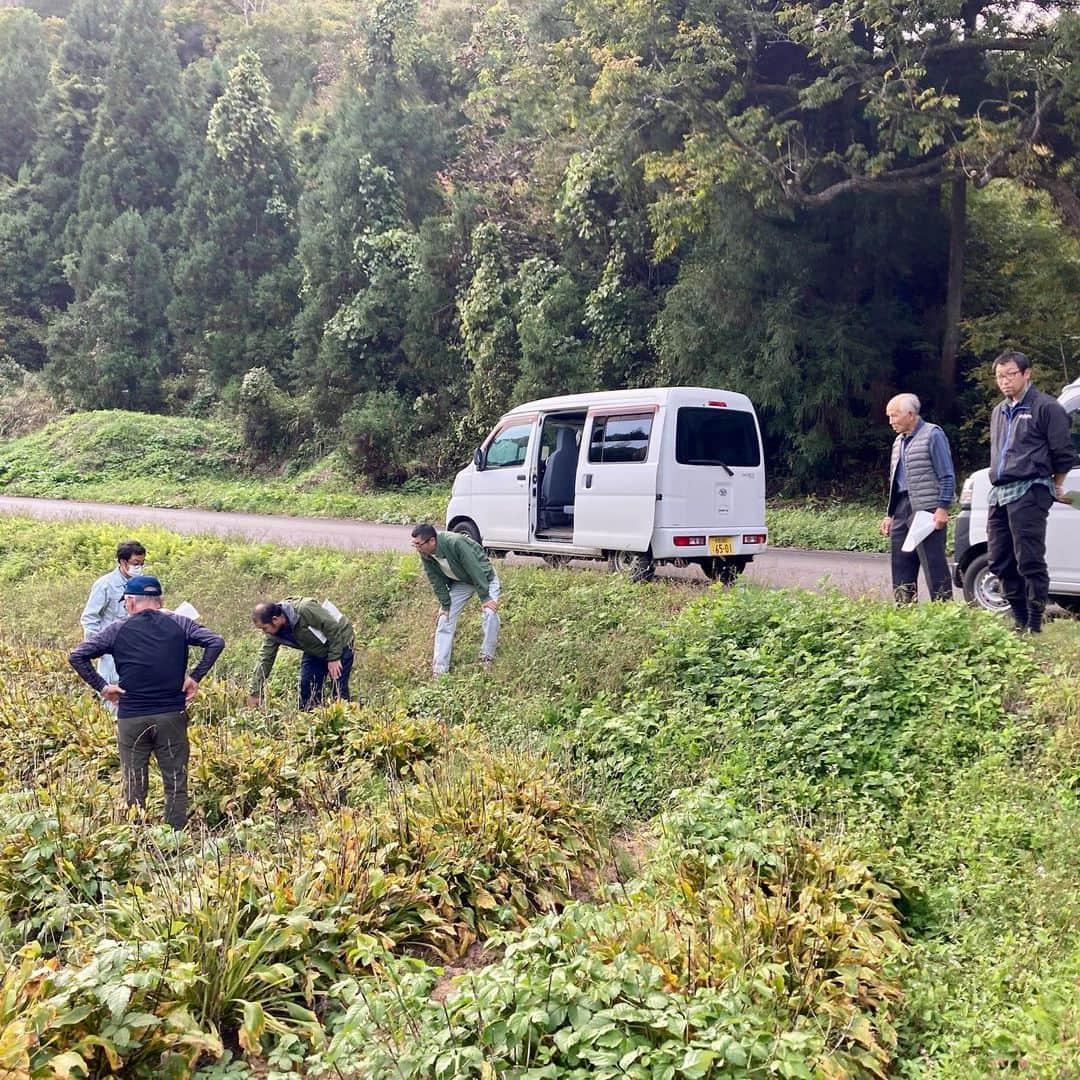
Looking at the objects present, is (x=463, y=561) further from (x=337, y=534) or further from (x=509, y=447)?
(x=337, y=534)

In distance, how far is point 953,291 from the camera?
18016 mm

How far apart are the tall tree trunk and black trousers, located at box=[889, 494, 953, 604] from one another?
1221 cm

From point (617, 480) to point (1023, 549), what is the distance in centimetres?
439

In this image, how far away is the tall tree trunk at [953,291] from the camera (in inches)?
685

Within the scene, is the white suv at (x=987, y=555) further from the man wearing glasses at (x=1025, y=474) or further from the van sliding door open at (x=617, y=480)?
the van sliding door open at (x=617, y=480)

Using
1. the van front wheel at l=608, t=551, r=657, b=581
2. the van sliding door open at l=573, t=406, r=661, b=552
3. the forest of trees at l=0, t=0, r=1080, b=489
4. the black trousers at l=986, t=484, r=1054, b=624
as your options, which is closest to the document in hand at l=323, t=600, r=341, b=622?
the van front wheel at l=608, t=551, r=657, b=581

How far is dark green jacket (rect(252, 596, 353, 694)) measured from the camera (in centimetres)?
796

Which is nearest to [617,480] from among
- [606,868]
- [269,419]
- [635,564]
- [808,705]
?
[635,564]

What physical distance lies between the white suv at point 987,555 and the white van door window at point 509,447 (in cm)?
491

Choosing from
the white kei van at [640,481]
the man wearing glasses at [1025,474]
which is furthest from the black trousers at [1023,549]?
the white kei van at [640,481]

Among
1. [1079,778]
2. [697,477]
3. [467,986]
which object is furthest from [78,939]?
[697,477]

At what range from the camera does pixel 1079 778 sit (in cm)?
501

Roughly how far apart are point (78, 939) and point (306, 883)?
0.99 metres

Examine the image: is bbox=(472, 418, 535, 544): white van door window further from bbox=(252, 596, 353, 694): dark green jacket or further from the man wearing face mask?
the man wearing face mask
